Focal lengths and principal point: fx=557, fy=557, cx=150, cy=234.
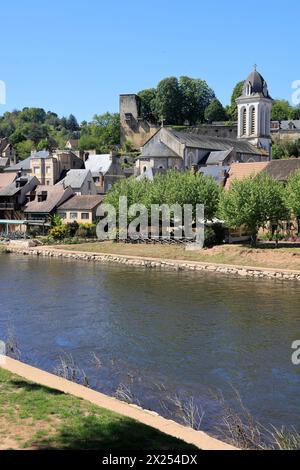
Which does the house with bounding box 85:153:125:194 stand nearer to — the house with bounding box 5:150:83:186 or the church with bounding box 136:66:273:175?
the house with bounding box 5:150:83:186

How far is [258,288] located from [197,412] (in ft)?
62.9

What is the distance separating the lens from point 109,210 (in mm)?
55406

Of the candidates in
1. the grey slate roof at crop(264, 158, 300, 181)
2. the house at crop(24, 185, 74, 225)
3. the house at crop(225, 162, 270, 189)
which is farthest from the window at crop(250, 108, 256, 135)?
the house at crop(24, 185, 74, 225)

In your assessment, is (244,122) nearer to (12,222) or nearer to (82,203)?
(82,203)

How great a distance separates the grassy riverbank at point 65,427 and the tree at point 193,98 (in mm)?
104047

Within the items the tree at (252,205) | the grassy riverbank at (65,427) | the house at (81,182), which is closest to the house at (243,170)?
the tree at (252,205)

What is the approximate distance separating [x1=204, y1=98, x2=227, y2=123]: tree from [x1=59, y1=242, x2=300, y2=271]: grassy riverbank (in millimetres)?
66677

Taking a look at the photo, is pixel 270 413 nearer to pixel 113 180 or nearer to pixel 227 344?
pixel 227 344

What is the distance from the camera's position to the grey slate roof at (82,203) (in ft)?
202

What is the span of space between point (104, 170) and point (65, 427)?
66167 millimetres

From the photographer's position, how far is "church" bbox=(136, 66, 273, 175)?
72.7m

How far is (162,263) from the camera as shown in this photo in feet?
140

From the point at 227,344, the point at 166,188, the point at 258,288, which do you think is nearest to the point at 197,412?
the point at 227,344

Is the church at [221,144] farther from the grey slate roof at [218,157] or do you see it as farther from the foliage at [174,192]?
the foliage at [174,192]
